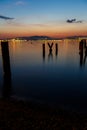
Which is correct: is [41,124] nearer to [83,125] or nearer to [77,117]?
[83,125]

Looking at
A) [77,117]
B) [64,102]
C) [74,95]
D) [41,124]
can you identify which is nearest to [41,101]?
[64,102]

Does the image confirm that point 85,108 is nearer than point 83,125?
No

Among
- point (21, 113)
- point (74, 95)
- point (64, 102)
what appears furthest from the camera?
point (74, 95)

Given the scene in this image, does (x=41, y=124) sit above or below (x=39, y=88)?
above

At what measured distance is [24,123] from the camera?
609 centimetres

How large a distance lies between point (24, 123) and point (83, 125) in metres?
1.80

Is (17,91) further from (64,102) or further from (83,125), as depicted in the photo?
(83,125)

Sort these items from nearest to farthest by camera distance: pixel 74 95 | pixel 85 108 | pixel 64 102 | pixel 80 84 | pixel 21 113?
pixel 21 113 < pixel 85 108 < pixel 64 102 < pixel 74 95 < pixel 80 84

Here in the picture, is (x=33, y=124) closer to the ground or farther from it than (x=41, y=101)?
farther from it

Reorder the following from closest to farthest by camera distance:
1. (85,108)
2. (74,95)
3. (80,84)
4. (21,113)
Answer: (21,113)
(85,108)
(74,95)
(80,84)

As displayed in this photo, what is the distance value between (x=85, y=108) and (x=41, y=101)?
2.39m

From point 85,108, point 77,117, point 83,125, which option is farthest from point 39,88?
point 83,125

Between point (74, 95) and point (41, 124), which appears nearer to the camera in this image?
point (41, 124)

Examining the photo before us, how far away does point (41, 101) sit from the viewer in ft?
35.0
